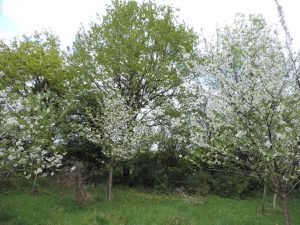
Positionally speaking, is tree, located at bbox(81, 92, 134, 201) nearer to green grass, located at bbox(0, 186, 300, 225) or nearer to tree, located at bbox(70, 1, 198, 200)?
green grass, located at bbox(0, 186, 300, 225)

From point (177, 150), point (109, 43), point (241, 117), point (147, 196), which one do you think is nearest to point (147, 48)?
point (109, 43)

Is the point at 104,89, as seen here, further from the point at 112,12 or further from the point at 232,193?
the point at 232,193

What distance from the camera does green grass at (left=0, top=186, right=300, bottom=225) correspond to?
9.31 m

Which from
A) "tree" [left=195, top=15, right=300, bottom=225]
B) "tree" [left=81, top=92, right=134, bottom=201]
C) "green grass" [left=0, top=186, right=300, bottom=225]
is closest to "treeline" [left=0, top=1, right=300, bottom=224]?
"tree" [left=81, top=92, right=134, bottom=201]

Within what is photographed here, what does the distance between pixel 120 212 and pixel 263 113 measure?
6473 mm

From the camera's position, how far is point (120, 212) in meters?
10.7

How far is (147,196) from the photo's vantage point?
15.3m

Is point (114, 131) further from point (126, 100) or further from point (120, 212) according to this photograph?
point (126, 100)

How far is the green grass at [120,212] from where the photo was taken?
9.31 metres

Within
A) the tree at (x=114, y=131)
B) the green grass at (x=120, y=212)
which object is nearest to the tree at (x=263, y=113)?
the green grass at (x=120, y=212)

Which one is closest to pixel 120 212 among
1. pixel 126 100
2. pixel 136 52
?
pixel 126 100

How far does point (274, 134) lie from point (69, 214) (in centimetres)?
715

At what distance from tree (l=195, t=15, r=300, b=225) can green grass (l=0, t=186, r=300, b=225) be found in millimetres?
3400

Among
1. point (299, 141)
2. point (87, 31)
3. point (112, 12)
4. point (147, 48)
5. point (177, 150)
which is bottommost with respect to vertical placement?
point (299, 141)
